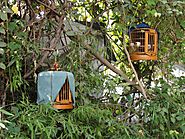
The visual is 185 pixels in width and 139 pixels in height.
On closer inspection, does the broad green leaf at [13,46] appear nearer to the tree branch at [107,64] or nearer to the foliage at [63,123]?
the foliage at [63,123]

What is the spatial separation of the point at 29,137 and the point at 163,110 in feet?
2.58

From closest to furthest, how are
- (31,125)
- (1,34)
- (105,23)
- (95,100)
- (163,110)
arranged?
(31,125), (1,34), (163,110), (95,100), (105,23)

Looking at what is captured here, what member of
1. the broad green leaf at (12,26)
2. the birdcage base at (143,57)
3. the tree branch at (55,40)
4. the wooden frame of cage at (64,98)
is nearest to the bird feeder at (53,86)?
the wooden frame of cage at (64,98)

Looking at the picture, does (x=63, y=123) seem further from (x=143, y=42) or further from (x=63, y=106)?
(x=143, y=42)

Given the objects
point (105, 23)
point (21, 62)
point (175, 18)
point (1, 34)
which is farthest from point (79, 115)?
point (175, 18)

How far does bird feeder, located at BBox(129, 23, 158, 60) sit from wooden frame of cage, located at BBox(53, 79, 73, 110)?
60 centimetres

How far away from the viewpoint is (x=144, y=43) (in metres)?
2.24

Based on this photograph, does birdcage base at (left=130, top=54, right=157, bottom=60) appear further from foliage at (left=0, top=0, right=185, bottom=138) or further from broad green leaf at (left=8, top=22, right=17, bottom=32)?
broad green leaf at (left=8, top=22, right=17, bottom=32)

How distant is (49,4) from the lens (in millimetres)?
2045

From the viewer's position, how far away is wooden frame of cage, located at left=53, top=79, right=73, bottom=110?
186 cm

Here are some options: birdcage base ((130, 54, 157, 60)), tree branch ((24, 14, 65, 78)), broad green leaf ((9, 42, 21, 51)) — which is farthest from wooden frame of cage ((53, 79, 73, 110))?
birdcage base ((130, 54, 157, 60))

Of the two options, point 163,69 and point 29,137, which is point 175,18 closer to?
point 163,69

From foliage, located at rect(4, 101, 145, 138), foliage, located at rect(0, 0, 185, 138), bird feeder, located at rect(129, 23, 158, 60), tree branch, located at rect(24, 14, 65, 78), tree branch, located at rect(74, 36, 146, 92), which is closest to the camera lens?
foliage, located at rect(4, 101, 145, 138)

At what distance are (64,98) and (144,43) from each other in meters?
Answer: 0.68
